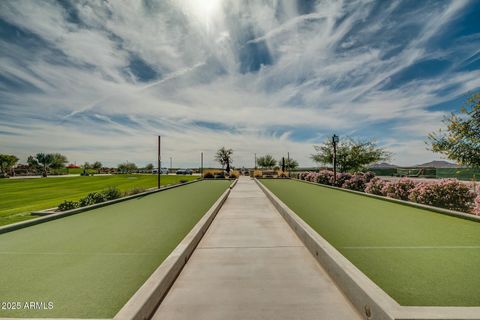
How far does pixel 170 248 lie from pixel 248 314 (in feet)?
8.95

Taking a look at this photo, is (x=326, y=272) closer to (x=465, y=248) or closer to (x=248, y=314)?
(x=248, y=314)

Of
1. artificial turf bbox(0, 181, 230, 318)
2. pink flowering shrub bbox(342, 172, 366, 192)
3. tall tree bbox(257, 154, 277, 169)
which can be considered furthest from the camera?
tall tree bbox(257, 154, 277, 169)

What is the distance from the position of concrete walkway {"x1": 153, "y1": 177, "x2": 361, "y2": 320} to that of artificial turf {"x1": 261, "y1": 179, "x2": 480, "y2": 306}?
85cm

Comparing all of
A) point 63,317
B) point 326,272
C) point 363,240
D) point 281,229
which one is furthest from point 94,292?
point 363,240

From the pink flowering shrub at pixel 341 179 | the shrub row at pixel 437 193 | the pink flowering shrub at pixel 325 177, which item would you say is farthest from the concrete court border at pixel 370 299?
the pink flowering shrub at pixel 325 177

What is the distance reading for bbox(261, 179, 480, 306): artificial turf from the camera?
125 inches

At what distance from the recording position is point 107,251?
4.86 metres

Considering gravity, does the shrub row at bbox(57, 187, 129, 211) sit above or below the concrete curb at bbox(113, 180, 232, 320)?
above

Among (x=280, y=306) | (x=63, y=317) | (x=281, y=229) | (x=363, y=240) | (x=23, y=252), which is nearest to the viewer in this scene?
(x=63, y=317)

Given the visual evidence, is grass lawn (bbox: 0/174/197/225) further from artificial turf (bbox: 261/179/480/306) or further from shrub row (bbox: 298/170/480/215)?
shrub row (bbox: 298/170/480/215)

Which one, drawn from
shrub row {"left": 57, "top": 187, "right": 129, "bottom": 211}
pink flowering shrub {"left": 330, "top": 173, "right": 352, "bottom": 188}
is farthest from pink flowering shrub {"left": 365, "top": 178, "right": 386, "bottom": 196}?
shrub row {"left": 57, "top": 187, "right": 129, "bottom": 211}

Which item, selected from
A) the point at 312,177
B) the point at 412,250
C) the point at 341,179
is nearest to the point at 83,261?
the point at 412,250

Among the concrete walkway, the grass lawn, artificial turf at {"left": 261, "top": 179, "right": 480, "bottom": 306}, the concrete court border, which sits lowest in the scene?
the grass lawn

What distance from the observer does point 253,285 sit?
3.52 metres
